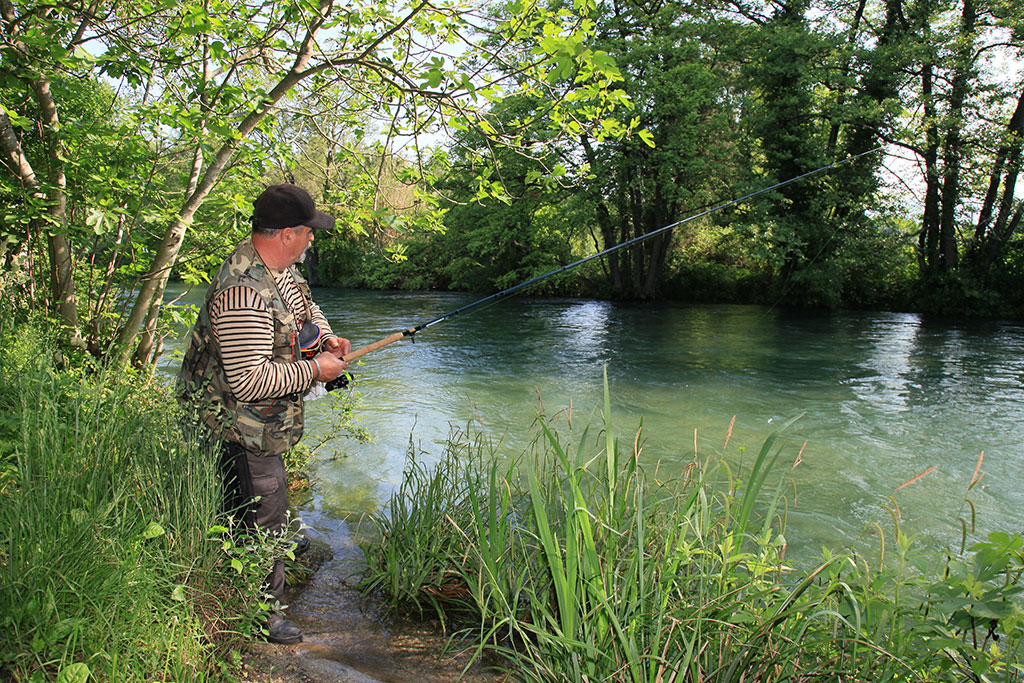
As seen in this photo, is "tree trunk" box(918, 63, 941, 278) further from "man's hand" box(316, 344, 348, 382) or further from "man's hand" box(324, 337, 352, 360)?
"man's hand" box(316, 344, 348, 382)

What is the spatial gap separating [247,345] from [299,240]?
530mm

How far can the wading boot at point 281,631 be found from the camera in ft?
9.82

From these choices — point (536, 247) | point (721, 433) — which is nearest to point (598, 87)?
point (721, 433)

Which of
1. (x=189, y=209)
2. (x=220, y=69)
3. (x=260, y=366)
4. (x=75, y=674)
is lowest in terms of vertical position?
(x=75, y=674)

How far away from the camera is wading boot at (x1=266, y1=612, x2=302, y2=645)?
118 inches

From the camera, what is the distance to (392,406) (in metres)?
9.25

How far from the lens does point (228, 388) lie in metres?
2.93

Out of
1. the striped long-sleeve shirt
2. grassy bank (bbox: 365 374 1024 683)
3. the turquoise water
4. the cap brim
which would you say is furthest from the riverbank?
the turquoise water

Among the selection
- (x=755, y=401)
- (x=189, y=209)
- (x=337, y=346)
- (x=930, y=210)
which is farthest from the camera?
(x=930, y=210)

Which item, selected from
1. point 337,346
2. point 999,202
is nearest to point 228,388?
point 337,346

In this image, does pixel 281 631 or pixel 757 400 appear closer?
pixel 281 631

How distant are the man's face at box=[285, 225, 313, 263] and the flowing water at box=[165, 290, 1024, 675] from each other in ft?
4.05

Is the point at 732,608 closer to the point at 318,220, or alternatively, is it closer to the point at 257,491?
the point at 257,491

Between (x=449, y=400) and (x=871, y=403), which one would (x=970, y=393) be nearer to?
(x=871, y=403)
